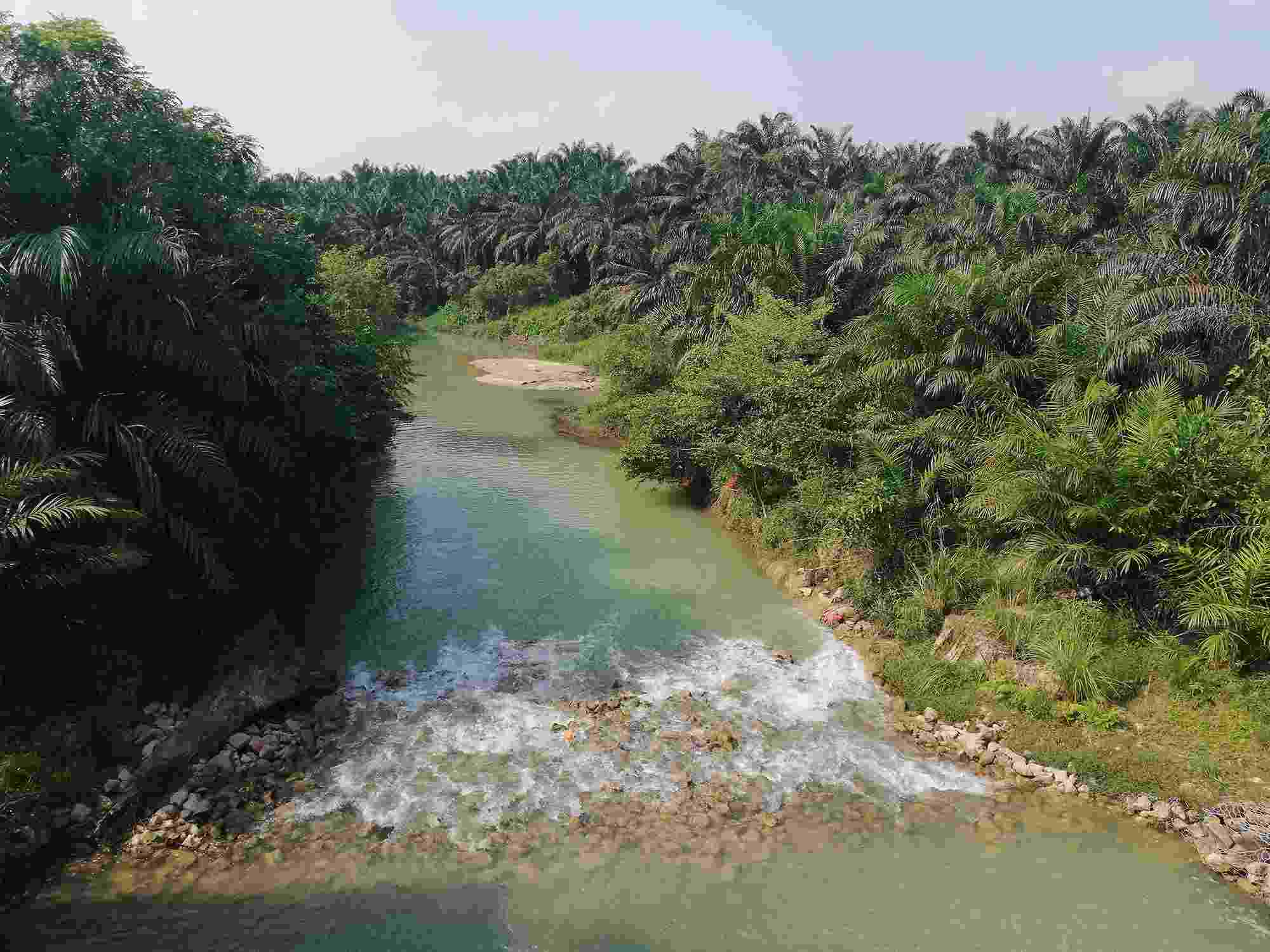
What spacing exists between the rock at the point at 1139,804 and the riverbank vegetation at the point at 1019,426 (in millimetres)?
670

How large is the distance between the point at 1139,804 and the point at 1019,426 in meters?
5.82

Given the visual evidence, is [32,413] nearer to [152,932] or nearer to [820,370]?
[152,932]

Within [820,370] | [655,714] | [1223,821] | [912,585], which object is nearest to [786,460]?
[820,370]

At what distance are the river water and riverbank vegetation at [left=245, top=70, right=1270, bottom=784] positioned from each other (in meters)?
1.88

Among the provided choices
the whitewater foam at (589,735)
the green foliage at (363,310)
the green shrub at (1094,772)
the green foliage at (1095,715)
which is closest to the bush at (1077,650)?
the green foliage at (1095,715)

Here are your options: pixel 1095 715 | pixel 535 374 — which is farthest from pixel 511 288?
pixel 1095 715

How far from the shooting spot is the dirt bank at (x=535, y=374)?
41.0 metres

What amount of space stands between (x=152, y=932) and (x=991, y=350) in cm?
1486

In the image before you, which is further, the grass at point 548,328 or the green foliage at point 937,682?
the grass at point 548,328

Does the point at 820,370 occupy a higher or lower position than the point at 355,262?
lower

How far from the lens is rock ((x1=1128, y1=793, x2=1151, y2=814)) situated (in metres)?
9.46

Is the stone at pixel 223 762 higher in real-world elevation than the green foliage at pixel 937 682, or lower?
lower

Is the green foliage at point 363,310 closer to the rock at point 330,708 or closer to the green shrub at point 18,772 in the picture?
the rock at point 330,708

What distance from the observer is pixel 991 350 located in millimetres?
14594
